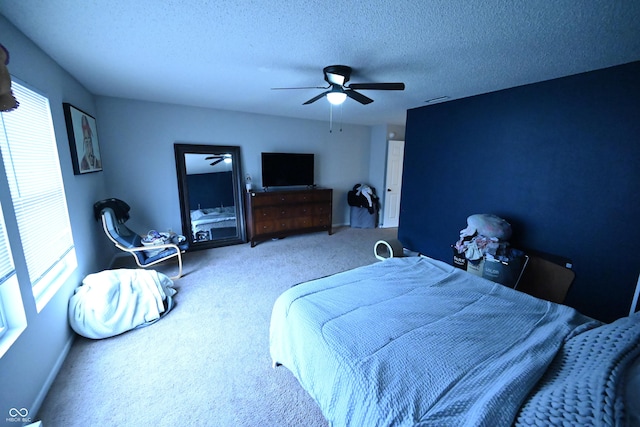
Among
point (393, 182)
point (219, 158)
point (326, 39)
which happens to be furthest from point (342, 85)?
point (393, 182)

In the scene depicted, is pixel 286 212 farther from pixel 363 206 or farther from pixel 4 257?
pixel 4 257

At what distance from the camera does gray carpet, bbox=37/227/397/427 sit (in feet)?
4.75

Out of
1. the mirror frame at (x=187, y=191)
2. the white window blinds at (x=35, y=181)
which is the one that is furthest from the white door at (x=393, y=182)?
the white window blinds at (x=35, y=181)

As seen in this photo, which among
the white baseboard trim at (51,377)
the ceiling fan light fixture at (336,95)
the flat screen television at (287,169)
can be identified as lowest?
the white baseboard trim at (51,377)

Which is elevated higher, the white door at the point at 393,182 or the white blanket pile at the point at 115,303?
the white door at the point at 393,182

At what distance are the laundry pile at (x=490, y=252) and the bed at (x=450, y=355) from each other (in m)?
0.96

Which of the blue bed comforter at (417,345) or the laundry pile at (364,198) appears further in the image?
the laundry pile at (364,198)

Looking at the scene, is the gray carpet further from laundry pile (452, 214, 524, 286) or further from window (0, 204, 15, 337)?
laundry pile (452, 214, 524, 286)

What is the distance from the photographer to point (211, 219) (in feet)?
14.2

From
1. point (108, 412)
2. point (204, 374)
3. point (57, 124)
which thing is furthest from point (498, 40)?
point (57, 124)

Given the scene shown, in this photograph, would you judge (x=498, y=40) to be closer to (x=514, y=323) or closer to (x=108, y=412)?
(x=514, y=323)

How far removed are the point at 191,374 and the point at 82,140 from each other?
8.75 feet

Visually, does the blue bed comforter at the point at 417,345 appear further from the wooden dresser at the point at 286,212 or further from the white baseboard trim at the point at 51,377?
the wooden dresser at the point at 286,212

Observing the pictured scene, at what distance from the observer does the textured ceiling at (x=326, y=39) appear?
140 cm
